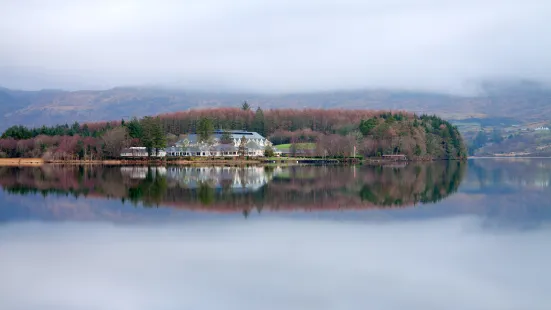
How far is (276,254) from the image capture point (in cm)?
1494

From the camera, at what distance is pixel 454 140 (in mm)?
112312

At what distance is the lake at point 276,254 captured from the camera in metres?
11.4

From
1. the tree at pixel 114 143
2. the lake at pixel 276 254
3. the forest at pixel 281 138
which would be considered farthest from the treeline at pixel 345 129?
the lake at pixel 276 254

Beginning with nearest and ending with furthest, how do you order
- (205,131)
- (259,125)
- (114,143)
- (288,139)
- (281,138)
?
(114,143)
(205,131)
(288,139)
(281,138)
(259,125)

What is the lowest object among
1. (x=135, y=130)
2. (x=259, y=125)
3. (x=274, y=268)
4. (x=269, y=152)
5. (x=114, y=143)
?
(x=269, y=152)

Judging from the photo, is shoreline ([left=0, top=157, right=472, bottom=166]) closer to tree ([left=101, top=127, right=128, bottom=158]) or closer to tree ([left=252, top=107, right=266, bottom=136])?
tree ([left=101, top=127, right=128, bottom=158])

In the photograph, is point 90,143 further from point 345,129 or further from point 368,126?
point 345,129

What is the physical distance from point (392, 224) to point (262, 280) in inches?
338

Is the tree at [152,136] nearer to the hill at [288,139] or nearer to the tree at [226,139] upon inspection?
the hill at [288,139]

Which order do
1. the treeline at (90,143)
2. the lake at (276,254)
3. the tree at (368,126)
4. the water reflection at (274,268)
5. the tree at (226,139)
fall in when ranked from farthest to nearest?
1. the tree at (226,139)
2. the tree at (368,126)
3. the treeline at (90,143)
4. the lake at (276,254)
5. the water reflection at (274,268)

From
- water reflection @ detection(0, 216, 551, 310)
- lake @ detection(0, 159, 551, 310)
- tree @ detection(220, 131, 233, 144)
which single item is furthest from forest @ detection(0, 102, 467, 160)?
water reflection @ detection(0, 216, 551, 310)

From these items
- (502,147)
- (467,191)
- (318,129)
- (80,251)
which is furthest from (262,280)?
(502,147)

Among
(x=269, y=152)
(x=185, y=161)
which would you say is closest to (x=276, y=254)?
(x=185, y=161)

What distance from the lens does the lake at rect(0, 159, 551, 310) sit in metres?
11.4
